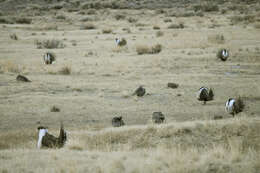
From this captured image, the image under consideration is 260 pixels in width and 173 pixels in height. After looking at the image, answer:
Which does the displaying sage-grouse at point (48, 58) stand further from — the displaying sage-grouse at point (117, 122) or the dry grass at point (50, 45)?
the displaying sage-grouse at point (117, 122)

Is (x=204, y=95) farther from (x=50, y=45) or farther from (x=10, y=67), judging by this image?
(x=50, y=45)

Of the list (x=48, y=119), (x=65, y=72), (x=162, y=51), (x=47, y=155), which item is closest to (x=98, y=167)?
(x=47, y=155)

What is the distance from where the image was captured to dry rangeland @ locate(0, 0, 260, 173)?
7.10 metres

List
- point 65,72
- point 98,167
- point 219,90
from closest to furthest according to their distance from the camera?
point 98,167 → point 219,90 → point 65,72

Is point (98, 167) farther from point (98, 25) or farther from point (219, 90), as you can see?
point (98, 25)

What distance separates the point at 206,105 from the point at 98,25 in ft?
82.7

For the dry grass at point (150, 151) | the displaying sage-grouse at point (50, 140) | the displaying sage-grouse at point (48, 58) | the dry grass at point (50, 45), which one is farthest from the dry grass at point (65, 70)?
the displaying sage-grouse at point (50, 140)

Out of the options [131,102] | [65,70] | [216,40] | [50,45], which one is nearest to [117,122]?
[131,102]

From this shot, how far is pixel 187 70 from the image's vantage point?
1877 cm

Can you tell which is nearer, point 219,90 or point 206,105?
point 206,105

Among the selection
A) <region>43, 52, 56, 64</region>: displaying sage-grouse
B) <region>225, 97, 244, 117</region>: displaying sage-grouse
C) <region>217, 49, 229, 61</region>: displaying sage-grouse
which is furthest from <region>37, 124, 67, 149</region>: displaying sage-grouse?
<region>217, 49, 229, 61</region>: displaying sage-grouse

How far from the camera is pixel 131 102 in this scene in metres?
13.9

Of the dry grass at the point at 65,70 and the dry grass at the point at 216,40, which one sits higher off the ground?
the dry grass at the point at 216,40

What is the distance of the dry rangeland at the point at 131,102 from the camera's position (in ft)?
23.3
